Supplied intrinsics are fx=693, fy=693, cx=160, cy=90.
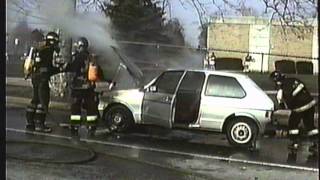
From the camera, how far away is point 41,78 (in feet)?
Answer: 41.9

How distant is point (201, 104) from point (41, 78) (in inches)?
120

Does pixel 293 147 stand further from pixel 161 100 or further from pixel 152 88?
pixel 152 88

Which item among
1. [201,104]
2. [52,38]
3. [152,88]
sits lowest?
[201,104]

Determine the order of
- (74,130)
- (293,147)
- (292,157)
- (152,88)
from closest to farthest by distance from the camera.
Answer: (292,157)
(293,147)
(152,88)
(74,130)

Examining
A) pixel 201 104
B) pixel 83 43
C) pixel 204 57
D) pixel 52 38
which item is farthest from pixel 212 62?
pixel 52 38

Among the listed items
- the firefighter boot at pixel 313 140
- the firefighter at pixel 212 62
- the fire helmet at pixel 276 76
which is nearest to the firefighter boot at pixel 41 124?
the firefighter at pixel 212 62

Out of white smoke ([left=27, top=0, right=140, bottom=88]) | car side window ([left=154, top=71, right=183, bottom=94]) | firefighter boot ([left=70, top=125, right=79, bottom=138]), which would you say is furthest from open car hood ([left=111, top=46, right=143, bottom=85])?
firefighter boot ([left=70, top=125, right=79, bottom=138])

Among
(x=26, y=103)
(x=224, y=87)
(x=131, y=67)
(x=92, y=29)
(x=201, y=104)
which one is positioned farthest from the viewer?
(x=26, y=103)

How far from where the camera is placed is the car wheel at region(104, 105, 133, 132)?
12.5m

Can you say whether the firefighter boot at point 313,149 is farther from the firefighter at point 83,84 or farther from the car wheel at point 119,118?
the firefighter at point 83,84

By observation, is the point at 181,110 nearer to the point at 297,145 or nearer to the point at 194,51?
the point at 194,51

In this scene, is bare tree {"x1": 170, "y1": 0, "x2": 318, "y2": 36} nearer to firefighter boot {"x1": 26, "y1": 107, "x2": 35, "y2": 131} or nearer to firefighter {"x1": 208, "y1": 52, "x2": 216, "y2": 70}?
firefighter {"x1": 208, "y1": 52, "x2": 216, "y2": 70}

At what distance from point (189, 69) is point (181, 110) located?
0.72 meters

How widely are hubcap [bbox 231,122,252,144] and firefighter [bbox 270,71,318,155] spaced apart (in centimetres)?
67
